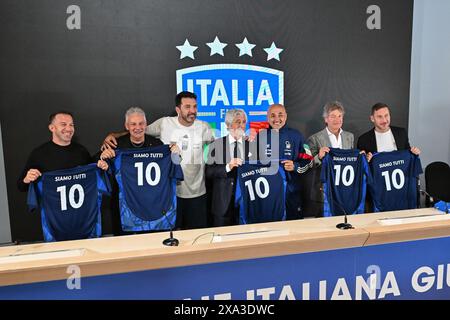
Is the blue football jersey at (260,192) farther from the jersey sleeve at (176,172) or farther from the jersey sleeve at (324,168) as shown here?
the jersey sleeve at (176,172)

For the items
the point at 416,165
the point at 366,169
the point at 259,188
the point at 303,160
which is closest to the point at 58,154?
the point at 259,188

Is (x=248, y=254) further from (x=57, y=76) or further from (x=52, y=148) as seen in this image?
(x=57, y=76)

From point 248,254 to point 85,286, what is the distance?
787 millimetres

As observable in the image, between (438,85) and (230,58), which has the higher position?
(230,58)

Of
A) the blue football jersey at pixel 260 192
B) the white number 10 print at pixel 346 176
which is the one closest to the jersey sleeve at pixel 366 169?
the white number 10 print at pixel 346 176

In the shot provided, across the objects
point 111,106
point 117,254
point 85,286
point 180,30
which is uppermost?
point 180,30

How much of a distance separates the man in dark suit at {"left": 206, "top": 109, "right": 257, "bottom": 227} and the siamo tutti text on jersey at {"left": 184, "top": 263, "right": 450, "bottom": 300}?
1094 mm

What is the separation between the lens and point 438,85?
484 centimetres

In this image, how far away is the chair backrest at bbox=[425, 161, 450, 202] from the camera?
12.6ft

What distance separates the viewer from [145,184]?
2828mm
